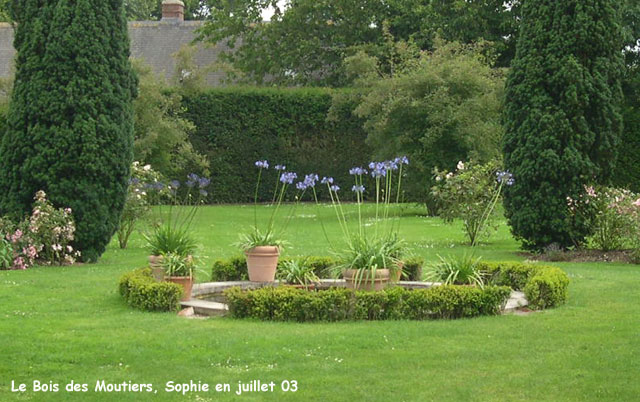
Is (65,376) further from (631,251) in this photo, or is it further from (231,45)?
(231,45)

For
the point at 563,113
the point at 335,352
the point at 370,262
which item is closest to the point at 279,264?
the point at 370,262

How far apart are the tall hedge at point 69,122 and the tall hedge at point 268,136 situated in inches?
553

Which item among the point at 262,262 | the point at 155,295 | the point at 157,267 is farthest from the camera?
the point at 262,262

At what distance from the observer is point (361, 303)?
7.69m

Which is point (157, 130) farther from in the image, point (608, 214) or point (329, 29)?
point (608, 214)

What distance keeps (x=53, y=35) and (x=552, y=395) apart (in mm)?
8965

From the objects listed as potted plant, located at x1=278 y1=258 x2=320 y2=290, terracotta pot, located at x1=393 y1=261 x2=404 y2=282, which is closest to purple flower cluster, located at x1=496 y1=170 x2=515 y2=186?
terracotta pot, located at x1=393 y1=261 x2=404 y2=282

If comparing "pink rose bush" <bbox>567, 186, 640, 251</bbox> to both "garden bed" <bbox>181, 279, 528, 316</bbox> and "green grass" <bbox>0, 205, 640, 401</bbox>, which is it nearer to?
"green grass" <bbox>0, 205, 640, 401</bbox>

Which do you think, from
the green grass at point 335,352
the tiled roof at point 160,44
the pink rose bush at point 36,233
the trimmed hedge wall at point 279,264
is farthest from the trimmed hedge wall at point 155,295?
the tiled roof at point 160,44

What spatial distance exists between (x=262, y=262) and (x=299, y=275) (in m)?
0.43

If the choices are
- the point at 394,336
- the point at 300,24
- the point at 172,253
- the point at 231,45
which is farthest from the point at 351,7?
the point at 394,336

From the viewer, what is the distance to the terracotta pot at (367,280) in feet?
27.5

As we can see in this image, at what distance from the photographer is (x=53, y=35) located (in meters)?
12.0

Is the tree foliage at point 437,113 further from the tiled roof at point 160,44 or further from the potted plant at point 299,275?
the tiled roof at point 160,44
